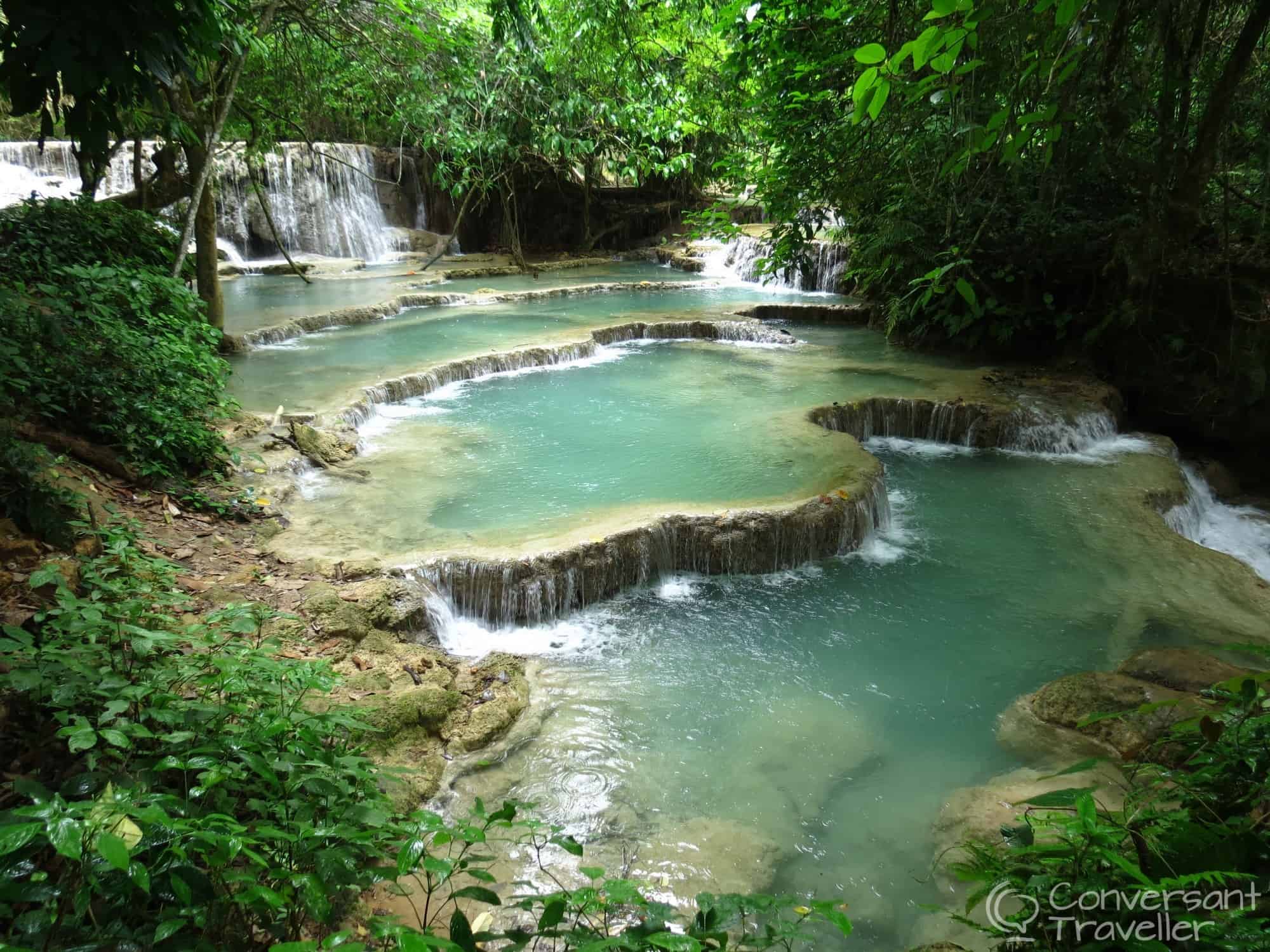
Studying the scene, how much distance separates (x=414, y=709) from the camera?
3.90 metres

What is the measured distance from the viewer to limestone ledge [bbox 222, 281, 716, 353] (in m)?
10.6

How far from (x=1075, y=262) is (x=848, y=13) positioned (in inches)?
262

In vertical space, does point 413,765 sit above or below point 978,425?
below

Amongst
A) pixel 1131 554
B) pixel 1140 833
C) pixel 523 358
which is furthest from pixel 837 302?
pixel 1140 833

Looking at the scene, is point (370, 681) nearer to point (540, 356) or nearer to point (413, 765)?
point (413, 765)

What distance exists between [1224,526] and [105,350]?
979cm

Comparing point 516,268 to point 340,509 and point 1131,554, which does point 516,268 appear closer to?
point 340,509

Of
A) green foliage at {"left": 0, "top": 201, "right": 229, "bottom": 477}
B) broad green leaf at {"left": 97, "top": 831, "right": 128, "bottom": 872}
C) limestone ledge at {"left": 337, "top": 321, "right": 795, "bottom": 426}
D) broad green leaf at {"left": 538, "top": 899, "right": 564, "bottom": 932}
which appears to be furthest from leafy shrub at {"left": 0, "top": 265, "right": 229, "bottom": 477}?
broad green leaf at {"left": 538, "top": 899, "right": 564, "bottom": 932}

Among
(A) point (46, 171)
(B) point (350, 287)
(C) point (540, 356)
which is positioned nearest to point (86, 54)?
(C) point (540, 356)

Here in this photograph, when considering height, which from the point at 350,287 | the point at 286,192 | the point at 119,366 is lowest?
the point at 119,366

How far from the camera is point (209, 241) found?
8586 mm

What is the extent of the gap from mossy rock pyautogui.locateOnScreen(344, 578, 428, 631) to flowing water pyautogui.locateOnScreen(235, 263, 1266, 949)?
0.85 feet
